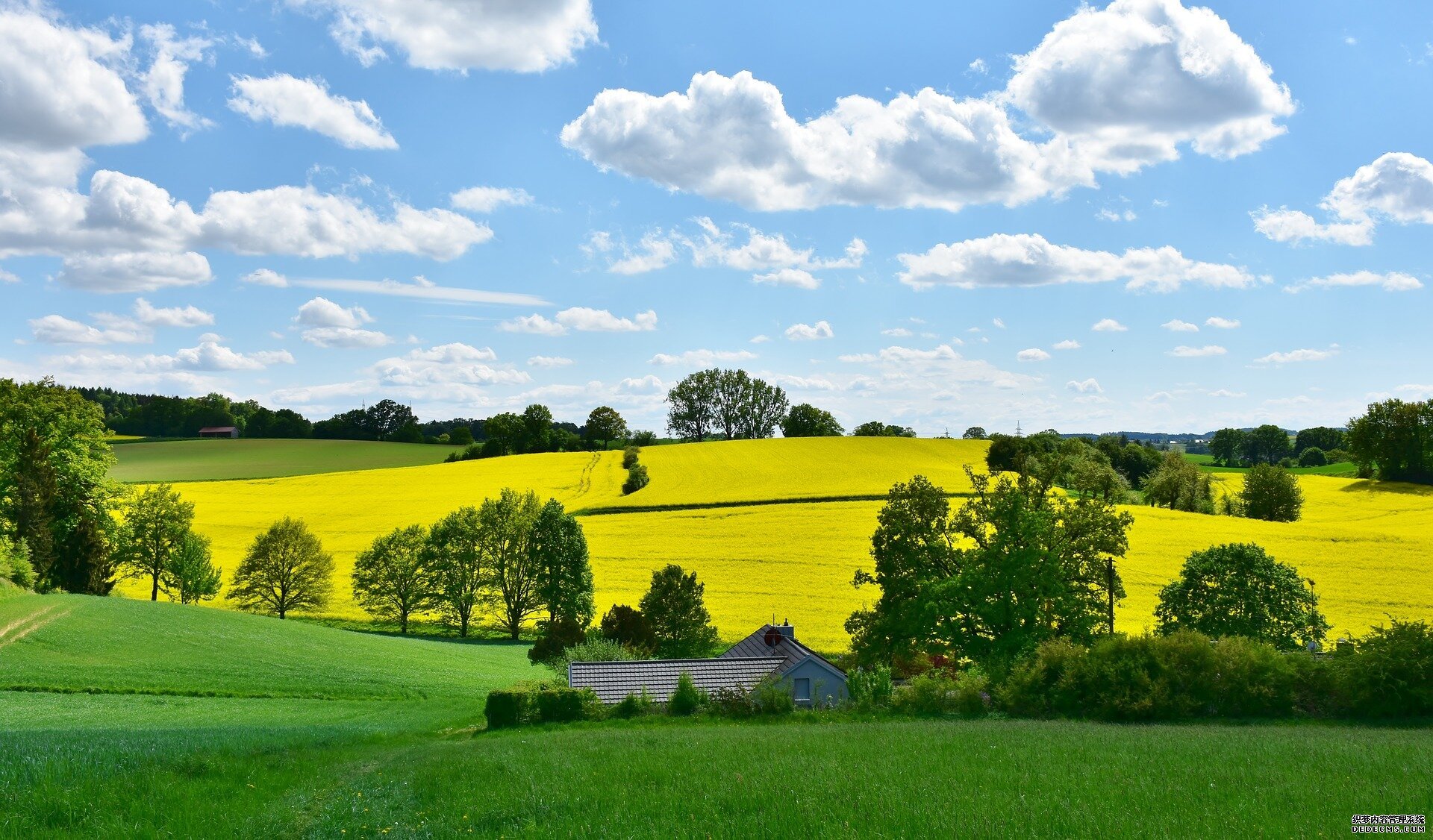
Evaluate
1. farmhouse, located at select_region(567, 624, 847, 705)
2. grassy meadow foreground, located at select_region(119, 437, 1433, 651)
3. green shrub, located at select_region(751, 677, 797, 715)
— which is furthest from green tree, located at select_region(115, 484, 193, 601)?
green shrub, located at select_region(751, 677, 797, 715)

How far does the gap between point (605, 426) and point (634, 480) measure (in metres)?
37.5

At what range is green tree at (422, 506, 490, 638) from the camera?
175 feet

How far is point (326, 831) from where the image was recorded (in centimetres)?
1116

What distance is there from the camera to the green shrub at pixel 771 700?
26125 millimetres

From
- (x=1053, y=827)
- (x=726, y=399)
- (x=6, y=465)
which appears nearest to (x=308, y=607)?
A: (x=6, y=465)

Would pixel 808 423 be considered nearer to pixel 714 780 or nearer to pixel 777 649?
pixel 777 649

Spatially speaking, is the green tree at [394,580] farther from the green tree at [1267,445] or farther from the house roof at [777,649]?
the green tree at [1267,445]

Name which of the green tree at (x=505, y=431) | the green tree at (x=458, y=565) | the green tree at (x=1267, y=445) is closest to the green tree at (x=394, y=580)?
the green tree at (x=458, y=565)

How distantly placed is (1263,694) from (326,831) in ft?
67.9

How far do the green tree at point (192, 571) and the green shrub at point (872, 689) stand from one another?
4488cm

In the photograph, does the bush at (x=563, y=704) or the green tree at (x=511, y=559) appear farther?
the green tree at (x=511, y=559)

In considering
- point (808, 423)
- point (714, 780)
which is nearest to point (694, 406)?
point (808, 423)

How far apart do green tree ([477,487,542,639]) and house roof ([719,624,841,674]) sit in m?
20.5

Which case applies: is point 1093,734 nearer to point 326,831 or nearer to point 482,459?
point 326,831
